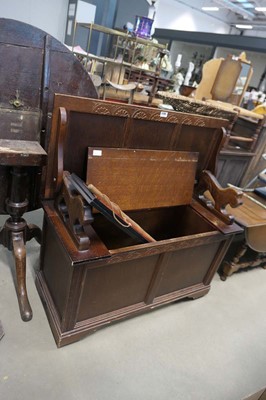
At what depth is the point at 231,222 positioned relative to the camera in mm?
1622

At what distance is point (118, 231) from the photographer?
5.74ft

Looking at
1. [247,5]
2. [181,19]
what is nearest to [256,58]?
[247,5]

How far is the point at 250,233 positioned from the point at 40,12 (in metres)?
4.24

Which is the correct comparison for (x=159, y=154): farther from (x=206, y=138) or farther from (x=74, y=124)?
(x=74, y=124)

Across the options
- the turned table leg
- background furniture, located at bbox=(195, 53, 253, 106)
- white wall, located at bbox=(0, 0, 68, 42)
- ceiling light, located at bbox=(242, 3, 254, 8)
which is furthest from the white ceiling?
the turned table leg

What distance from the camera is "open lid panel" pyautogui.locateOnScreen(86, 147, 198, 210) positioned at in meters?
1.41

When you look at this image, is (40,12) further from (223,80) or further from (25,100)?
(25,100)


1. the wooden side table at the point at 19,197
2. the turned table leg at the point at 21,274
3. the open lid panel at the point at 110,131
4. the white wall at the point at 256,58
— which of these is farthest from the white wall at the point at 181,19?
the turned table leg at the point at 21,274

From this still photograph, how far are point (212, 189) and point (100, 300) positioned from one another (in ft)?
3.04

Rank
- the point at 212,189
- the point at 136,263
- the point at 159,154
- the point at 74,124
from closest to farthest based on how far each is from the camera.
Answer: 1. the point at 74,124
2. the point at 136,263
3. the point at 159,154
4. the point at 212,189

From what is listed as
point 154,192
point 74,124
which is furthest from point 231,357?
point 74,124

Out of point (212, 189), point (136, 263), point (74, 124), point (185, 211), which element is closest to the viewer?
point (74, 124)

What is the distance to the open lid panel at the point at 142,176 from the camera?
1407 millimetres

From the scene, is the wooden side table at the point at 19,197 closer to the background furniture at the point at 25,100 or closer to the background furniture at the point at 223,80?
the background furniture at the point at 25,100
